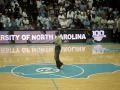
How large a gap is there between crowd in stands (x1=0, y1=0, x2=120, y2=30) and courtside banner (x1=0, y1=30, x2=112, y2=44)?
0.43 metres

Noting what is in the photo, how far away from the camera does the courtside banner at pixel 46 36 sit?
2236 centimetres

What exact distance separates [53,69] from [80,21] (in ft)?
33.1

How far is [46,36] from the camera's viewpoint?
22719 mm

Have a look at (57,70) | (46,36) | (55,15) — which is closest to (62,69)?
(57,70)

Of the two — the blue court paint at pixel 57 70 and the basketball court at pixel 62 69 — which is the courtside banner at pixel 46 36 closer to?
the basketball court at pixel 62 69

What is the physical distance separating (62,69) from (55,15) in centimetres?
1047

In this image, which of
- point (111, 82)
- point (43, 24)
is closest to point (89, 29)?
point (43, 24)

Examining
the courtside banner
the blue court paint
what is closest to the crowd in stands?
the courtside banner

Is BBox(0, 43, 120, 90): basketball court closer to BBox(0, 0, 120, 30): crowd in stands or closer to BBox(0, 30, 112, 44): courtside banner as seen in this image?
BBox(0, 30, 112, 44): courtside banner

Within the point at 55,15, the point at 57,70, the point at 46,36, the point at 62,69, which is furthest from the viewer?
the point at 55,15

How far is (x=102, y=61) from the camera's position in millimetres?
16391

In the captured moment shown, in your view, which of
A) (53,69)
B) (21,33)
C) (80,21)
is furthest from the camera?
(80,21)

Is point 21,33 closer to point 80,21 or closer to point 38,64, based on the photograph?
point 80,21

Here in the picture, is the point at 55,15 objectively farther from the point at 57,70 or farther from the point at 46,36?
the point at 57,70
